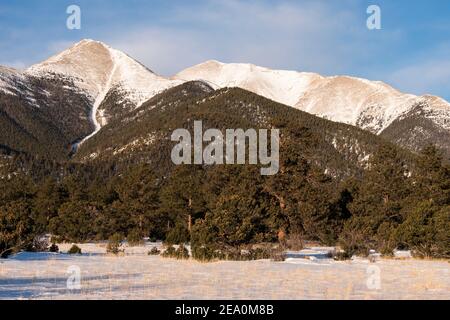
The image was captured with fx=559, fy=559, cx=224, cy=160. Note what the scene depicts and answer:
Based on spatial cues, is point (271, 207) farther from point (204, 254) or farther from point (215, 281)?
point (215, 281)

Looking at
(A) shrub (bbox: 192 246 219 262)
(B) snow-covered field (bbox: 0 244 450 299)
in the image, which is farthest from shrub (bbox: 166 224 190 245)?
(B) snow-covered field (bbox: 0 244 450 299)

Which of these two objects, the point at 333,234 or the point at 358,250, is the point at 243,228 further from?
the point at 333,234

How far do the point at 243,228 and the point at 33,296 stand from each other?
15.2 metres

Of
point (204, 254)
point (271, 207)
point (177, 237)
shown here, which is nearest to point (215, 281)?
point (204, 254)

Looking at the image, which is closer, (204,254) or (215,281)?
(215,281)

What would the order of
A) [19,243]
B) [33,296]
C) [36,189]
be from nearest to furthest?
[33,296]
[19,243]
[36,189]

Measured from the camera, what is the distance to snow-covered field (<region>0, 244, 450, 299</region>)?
12.9m

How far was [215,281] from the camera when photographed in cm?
1567

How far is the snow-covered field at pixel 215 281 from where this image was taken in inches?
509

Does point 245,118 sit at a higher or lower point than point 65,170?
higher

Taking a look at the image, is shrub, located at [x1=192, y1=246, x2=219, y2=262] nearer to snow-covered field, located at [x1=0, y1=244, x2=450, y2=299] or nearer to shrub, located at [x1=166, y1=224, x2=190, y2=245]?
snow-covered field, located at [x1=0, y1=244, x2=450, y2=299]

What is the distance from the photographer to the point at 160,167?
15600 centimetres
